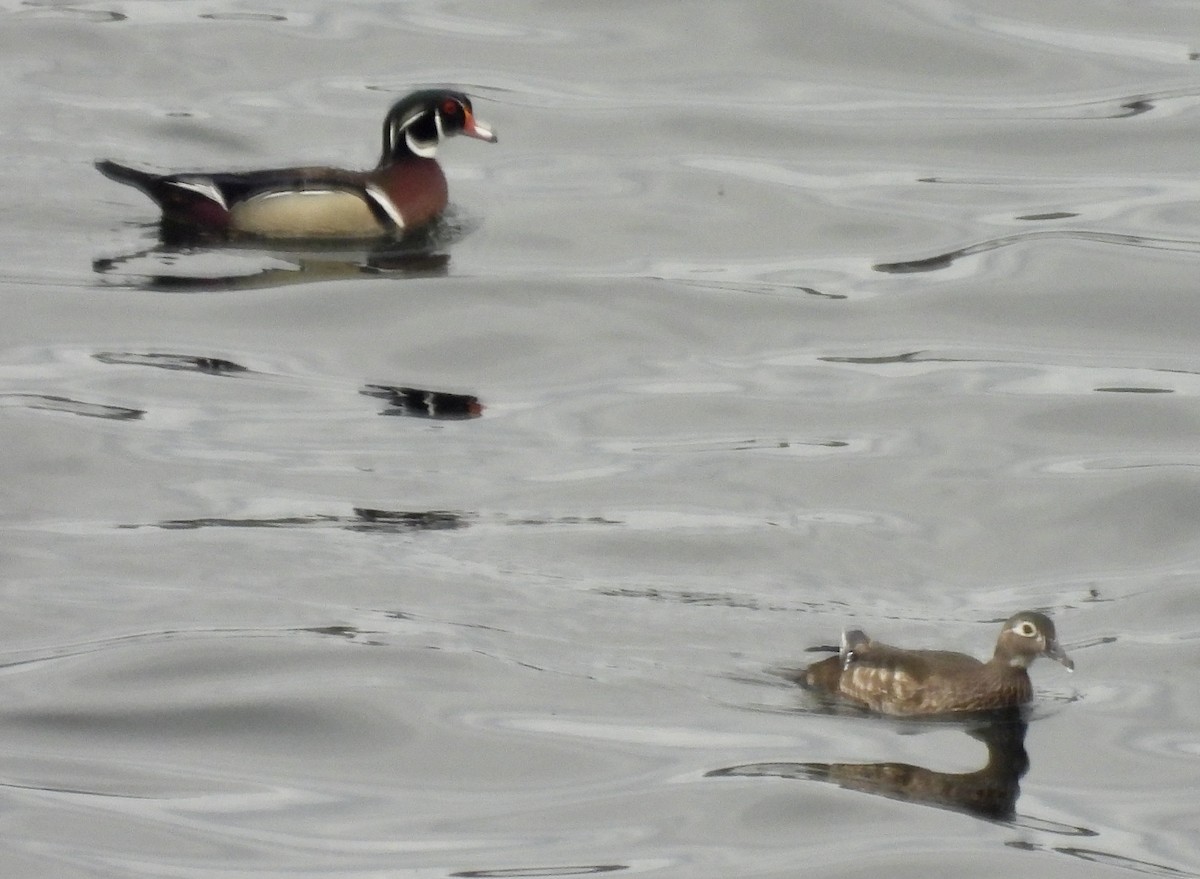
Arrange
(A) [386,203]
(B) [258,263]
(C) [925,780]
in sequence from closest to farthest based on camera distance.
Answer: (C) [925,780]
(B) [258,263]
(A) [386,203]

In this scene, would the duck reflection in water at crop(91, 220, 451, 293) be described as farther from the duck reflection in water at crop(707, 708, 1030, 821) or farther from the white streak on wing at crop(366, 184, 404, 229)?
the duck reflection in water at crop(707, 708, 1030, 821)

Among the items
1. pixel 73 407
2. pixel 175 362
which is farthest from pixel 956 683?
pixel 175 362

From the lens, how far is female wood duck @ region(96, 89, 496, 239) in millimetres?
17109

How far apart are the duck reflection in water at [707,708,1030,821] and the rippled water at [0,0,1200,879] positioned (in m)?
0.03

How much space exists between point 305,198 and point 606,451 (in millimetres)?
4626

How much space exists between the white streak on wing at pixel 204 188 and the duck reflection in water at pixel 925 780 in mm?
8813

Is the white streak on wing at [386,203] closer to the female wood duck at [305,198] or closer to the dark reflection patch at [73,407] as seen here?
the female wood duck at [305,198]

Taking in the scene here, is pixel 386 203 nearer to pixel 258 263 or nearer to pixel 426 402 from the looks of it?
pixel 258 263

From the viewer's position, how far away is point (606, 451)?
13352 millimetres

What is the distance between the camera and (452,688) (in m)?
10.0

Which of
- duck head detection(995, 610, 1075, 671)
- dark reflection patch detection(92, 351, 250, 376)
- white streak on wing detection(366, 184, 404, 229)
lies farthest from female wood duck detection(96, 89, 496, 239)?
duck head detection(995, 610, 1075, 671)

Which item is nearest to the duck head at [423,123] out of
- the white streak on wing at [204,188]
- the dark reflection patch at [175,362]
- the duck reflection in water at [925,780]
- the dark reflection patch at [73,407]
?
the white streak on wing at [204,188]

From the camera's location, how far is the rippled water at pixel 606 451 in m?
9.19

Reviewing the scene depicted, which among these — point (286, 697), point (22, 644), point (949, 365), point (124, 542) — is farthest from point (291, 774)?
point (949, 365)
